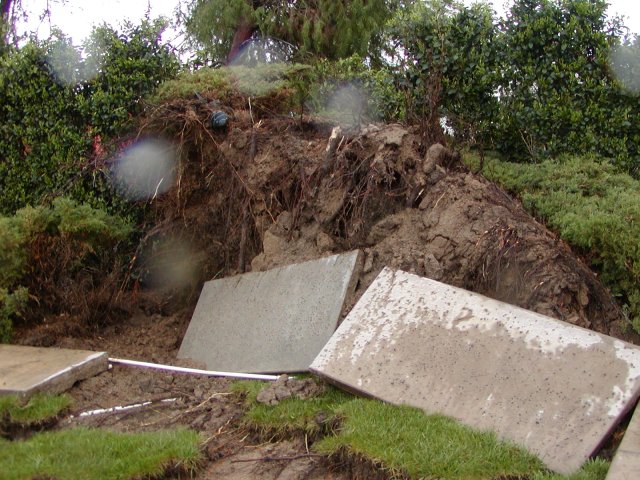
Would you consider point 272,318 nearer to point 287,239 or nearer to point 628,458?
point 287,239

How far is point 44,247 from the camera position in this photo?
24.8 ft

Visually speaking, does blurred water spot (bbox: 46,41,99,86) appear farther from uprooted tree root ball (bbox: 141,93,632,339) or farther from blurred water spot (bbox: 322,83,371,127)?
blurred water spot (bbox: 322,83,371,127)

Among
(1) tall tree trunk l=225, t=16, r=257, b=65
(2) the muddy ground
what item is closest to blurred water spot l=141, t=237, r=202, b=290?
(2) the muddy ground

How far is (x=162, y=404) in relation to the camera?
5.59 metres

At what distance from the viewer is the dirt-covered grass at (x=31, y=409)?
5098mm

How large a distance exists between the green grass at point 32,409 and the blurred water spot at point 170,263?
113 inches

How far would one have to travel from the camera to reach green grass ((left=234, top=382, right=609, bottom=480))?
4066mm

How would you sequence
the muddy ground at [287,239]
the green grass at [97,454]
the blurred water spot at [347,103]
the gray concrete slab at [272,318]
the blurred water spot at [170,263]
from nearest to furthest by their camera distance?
the green grass at [97,454], the muddy ground at [287,239], the gray concrete slab at [272,318], the blurred water spot at [170,263], the blurred water spot at [347,103]

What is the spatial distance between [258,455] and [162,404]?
1148mm

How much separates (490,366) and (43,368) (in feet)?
10.9

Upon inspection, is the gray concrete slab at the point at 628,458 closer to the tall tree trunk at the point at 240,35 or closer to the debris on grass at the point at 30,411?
the debris on grass at the point at 30,411

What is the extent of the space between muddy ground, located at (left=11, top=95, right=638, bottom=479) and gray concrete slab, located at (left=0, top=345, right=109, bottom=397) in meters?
0.13

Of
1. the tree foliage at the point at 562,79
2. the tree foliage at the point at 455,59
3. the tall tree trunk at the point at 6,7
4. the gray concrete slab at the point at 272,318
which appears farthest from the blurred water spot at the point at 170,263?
the tall tree trunk at the point at 6,7

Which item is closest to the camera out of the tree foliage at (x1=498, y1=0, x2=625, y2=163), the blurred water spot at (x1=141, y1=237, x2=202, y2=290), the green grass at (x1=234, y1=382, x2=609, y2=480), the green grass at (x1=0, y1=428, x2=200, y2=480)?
the green grass at (x1=234, y1=382, x2=609, y2=480)
